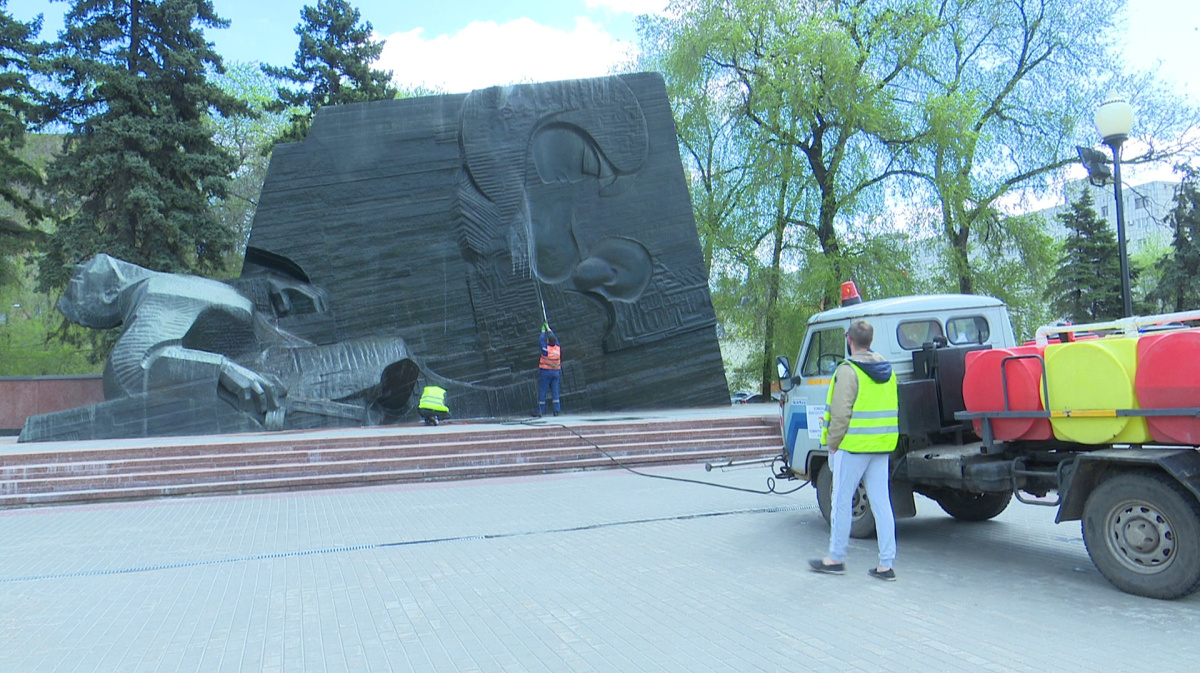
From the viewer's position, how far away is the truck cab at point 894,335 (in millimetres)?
6812

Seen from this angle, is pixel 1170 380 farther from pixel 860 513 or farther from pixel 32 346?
pixel 32 346

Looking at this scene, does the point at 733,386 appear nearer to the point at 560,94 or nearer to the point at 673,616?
the point at 560,94

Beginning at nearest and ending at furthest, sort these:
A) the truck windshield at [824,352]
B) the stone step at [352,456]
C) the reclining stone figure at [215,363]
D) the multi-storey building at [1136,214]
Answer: the truck windshield at [824,352], the stone step at [352,456], the reclining stone figure at [215,363], the multi-storey building at [1136,214]

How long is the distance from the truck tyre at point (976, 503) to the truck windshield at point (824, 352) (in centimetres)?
143

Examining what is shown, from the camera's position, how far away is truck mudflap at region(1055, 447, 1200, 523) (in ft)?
15.3

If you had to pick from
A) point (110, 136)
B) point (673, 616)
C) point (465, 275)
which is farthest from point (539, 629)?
point (110, 136)

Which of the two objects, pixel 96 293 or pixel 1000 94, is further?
pixel 1000 94

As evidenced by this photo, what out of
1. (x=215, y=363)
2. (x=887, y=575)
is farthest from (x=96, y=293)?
(x=887, y=575)

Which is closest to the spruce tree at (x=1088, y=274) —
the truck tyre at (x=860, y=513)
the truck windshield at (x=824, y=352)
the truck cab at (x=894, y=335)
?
the truck cab at (x=894, y=335)

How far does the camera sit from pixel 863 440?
17.9 feet

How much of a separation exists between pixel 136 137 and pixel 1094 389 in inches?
859

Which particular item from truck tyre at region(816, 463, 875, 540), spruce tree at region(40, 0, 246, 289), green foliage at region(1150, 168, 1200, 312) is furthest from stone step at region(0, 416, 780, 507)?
green foliage at region(1150, 168, 1200, 312)

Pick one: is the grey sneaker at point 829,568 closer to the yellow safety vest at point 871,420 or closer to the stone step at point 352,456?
the yellow safety vest at point 871,420

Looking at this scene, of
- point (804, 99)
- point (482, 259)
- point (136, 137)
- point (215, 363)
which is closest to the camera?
point (215, 363)
